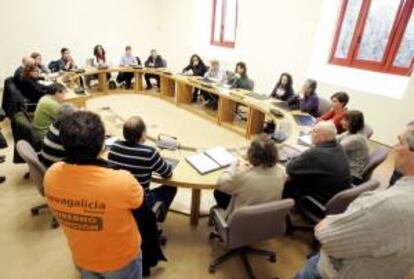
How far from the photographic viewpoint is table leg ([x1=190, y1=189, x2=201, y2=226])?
2662 mm

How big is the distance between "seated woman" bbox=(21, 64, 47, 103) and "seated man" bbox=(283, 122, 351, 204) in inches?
149

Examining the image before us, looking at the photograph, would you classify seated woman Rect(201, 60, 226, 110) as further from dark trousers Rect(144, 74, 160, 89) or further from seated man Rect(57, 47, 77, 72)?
seated man Rect(57, 47, 77, 72)


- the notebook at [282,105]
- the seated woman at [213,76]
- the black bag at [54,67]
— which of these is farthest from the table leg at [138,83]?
the notebook at [282,105]

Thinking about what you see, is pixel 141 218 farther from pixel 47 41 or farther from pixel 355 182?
pixel 47 41

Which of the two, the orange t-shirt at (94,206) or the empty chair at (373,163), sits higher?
the orange t-shirt at (94,206)

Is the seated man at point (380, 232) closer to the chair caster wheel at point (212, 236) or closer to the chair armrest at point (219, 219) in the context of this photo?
the chair armrest at point (219, 219)

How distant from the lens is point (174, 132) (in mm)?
5090

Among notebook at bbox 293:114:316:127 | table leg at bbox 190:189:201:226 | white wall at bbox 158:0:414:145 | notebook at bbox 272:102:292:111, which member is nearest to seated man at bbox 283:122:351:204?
table leg at bbox 190:189:201:226

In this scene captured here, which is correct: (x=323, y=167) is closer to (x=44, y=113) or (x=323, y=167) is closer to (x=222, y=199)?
(x=222, y=199)

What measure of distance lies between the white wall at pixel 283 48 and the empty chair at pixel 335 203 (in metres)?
3.22

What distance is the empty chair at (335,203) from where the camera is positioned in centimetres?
202

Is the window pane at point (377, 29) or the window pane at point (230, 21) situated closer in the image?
the window pane at point (377, 29)

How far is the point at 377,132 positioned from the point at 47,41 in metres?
7.40

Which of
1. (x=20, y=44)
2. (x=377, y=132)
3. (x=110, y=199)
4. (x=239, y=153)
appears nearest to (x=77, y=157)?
(x=110, y=199)
